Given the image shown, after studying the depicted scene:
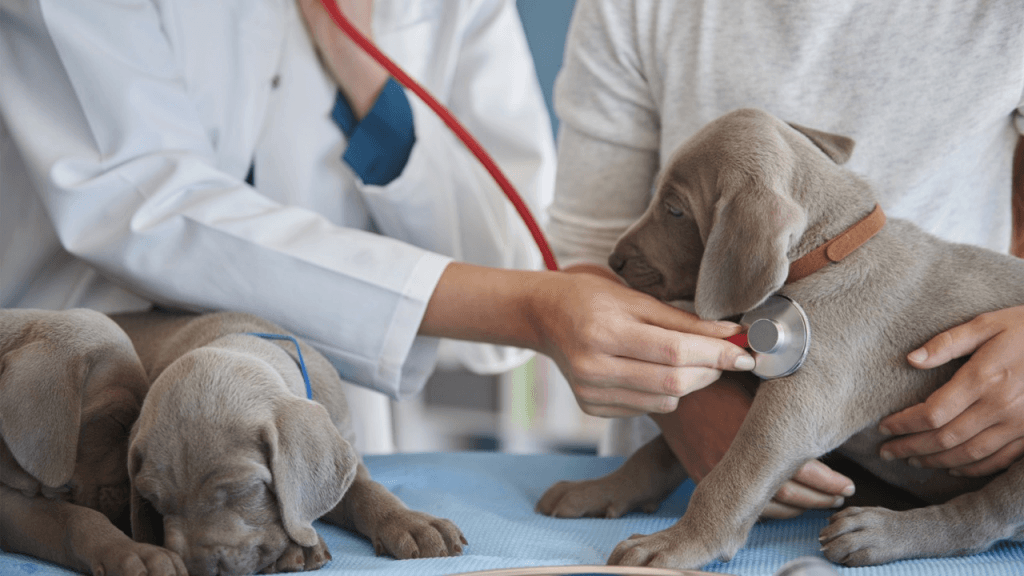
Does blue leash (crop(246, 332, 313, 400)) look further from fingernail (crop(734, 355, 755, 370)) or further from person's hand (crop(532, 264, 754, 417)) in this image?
fingernail (crop(734, 355, 755, 370))

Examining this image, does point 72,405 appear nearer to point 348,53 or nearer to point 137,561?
point 137,561

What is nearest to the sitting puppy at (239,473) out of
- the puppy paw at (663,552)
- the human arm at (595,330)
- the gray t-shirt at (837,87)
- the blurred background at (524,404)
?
the puppy paw at (663,552)

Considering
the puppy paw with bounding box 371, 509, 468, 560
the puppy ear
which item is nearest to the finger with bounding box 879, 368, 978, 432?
the puppy paw with bounding box 371, 509, 468, 560

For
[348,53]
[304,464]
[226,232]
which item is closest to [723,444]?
[304,464]

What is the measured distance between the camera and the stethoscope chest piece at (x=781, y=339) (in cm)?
116

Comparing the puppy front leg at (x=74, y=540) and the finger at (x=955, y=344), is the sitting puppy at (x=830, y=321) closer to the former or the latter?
the finger at (x=955, y=344)

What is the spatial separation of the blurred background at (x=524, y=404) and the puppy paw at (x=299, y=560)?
2.31 metres

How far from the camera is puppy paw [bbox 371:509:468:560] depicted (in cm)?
111

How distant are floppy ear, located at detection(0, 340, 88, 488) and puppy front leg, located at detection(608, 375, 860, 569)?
2.34 ft

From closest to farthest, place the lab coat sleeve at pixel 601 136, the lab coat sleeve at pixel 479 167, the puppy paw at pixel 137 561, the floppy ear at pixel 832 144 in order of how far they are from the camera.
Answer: the puppy paw at pixel 137 561
the floppy ear at pixel 832 144
the lab coat sleeve at pixel 601 136
the lab coat sleeve at pixel 479 167

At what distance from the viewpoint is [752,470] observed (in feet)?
3.78

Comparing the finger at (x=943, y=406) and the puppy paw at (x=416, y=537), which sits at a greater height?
the finger at (x=943, y=406)

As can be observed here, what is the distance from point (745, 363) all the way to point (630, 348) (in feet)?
0.54

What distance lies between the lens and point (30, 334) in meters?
1.12
